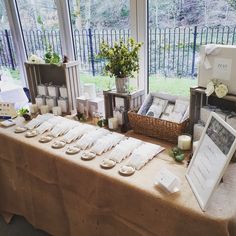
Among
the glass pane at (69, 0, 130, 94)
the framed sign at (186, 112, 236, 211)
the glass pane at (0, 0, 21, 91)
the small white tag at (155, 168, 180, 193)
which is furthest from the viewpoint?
the glass pane at (0, 0, 21, 91)

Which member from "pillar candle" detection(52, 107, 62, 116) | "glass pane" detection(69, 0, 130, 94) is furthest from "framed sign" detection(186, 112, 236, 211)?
"pillar candle" detection(52, 107, 62, 116)

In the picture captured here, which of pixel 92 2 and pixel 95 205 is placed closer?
pixel 95 205

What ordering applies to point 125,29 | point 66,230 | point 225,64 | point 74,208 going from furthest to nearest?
1. point 125,29
2. point 66,230
3. point 74,208
4. point 225,64

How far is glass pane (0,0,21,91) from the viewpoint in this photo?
251 centimetres

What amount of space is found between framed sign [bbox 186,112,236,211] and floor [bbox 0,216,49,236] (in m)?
1.25

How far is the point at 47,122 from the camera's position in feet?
5.34

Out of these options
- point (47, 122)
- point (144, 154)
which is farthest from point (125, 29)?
point (144, 154)

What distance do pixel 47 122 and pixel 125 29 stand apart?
2.74 ft

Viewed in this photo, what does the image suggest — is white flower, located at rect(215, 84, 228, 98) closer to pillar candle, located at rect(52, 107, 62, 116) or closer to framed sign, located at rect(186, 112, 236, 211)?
framed sign, located at rect(186, 112, 236, 211)

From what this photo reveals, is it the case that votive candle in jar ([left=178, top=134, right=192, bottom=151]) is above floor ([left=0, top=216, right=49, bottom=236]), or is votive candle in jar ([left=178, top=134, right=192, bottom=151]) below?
above

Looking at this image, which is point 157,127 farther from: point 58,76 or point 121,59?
point 58,76

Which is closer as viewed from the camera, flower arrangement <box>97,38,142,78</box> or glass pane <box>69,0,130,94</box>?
flower arrangement <box>97,38,142,78</box>

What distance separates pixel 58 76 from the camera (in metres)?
1.99

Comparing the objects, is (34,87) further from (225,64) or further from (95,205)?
(225,64)
